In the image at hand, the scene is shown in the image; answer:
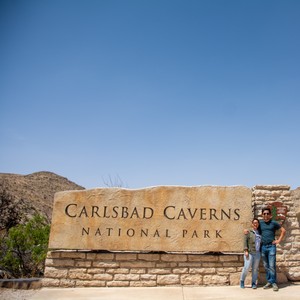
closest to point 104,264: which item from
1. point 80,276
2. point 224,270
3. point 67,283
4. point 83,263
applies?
point 83,263

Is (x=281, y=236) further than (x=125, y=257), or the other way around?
(x=125, y=257)

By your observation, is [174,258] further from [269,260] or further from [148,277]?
[269,260]

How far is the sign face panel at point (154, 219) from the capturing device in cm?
761

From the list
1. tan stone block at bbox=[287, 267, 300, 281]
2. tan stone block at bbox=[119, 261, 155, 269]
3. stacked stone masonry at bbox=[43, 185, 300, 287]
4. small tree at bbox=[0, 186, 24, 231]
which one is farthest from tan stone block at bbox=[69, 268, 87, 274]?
small tree at bbox=[0, 186, 24, 231]

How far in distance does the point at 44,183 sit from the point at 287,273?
31925 mm

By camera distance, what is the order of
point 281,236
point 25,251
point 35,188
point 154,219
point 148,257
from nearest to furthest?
1. point 281,236
2. point 148,257
3. point 154,219
4. point 25,251
5. point 35,188

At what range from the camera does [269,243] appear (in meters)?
7.15

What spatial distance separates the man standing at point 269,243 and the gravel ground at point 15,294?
479 cm

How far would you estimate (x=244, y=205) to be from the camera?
7.82 meters

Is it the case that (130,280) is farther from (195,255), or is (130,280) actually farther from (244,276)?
(244,276)

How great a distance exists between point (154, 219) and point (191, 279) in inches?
59.7

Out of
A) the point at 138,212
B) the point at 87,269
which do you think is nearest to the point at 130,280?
the point at 87,269

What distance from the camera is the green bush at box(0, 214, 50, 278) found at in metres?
9.32

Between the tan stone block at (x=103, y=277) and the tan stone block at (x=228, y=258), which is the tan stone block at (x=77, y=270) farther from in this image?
the tan stone block at (x=228, y=258)
